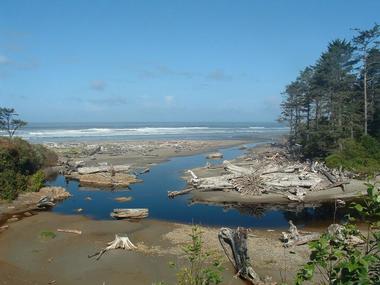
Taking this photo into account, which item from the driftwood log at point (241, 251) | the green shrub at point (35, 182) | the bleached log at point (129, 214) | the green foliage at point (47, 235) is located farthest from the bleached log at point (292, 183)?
the green shrub at point (35, 182)

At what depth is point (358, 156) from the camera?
115 ft

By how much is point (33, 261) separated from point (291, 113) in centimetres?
4918

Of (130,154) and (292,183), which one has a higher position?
(130,154)

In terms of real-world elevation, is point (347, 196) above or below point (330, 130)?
below

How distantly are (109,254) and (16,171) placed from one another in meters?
15.2

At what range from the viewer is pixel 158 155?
54844 millimetres

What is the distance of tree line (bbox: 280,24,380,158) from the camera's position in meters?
38.0

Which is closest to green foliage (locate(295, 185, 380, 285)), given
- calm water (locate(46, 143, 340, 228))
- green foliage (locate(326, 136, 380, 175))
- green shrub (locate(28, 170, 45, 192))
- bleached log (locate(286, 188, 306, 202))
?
calm water (locate(46, 143, 340, 228))

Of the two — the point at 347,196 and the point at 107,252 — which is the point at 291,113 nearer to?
the point at 347,196

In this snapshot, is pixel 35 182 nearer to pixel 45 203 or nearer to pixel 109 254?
pixel 45 203

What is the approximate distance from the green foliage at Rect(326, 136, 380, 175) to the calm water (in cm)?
980

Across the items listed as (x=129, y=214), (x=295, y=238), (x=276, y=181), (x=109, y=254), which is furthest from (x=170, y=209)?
(x=295, y=238)

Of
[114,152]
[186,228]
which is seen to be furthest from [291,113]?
[186,228]

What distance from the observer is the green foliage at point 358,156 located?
111 ft
